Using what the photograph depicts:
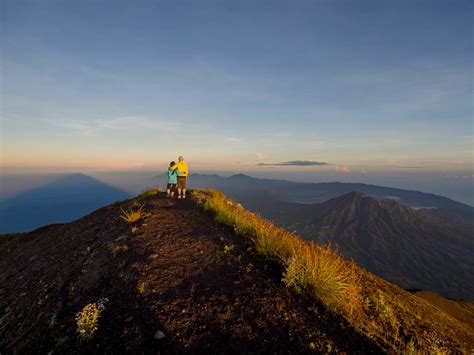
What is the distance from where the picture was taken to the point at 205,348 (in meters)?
3.74

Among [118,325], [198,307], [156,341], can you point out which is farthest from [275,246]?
[118,325]

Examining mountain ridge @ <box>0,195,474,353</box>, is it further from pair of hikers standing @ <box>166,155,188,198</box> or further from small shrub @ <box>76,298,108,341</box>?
pair of hikers standing @ <box>166,155,188,198</box>

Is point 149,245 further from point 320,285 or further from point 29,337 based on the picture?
point 320,285

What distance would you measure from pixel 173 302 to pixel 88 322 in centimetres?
151

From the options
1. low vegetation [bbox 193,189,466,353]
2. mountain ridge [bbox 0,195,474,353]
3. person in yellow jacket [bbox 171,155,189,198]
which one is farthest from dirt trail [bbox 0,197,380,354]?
person in yellow jacket [bbox 171,155,189,198]

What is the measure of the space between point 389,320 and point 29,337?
7.64 m

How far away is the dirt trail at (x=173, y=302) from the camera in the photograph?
3.92 m

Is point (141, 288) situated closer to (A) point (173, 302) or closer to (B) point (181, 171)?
(A) point (173, 302)

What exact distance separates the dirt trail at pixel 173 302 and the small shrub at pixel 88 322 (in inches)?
Answer: 4.6

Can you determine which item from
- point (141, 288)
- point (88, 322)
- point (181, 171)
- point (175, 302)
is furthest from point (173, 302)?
point (181, 171)

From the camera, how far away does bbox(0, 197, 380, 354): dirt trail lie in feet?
12.9

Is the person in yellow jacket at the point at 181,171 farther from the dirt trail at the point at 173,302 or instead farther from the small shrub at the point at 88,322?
the small shrub at the point at 88,322

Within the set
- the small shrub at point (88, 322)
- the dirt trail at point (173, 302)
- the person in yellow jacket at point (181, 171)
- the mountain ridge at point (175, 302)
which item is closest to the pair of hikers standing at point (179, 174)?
the person in yellow jacket at point (181, 171)

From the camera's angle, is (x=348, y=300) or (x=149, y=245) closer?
(x=348, y=300)
